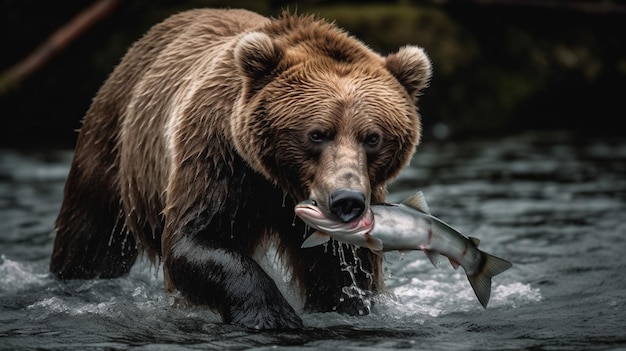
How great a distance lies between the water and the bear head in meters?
0.79

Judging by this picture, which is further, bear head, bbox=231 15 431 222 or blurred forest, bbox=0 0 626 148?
blurred forest, bbox=0 0 626 148

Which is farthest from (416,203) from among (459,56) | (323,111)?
(459,56)

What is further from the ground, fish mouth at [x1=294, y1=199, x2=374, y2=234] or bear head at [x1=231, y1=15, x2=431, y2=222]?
bear head at [x1=231, y1=15, x2=431, y2=222]

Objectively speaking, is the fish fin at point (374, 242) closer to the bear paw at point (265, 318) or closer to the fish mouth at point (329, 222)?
the fish mouth at point (329, 222)

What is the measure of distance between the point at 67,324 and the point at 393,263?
121 inches

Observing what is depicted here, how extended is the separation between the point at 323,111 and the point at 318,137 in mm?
131

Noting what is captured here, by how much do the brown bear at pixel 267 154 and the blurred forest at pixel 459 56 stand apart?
7507 mm

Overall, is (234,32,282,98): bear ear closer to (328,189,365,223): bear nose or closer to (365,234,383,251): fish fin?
(328,189,365,223): bear nose

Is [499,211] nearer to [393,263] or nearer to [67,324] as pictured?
[393,263]

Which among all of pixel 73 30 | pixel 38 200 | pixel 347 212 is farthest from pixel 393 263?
pixel 73 30

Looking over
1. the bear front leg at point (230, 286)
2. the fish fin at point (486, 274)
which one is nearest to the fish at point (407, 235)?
the fish fin at point (486, 274)

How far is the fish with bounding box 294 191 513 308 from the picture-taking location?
4719 mm

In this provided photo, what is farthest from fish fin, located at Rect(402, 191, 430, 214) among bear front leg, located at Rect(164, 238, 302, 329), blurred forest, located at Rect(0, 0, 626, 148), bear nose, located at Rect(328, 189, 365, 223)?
blurred forest, located at Rect(0, 0, 626, 148)

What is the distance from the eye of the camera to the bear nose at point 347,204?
4582 millimetres
